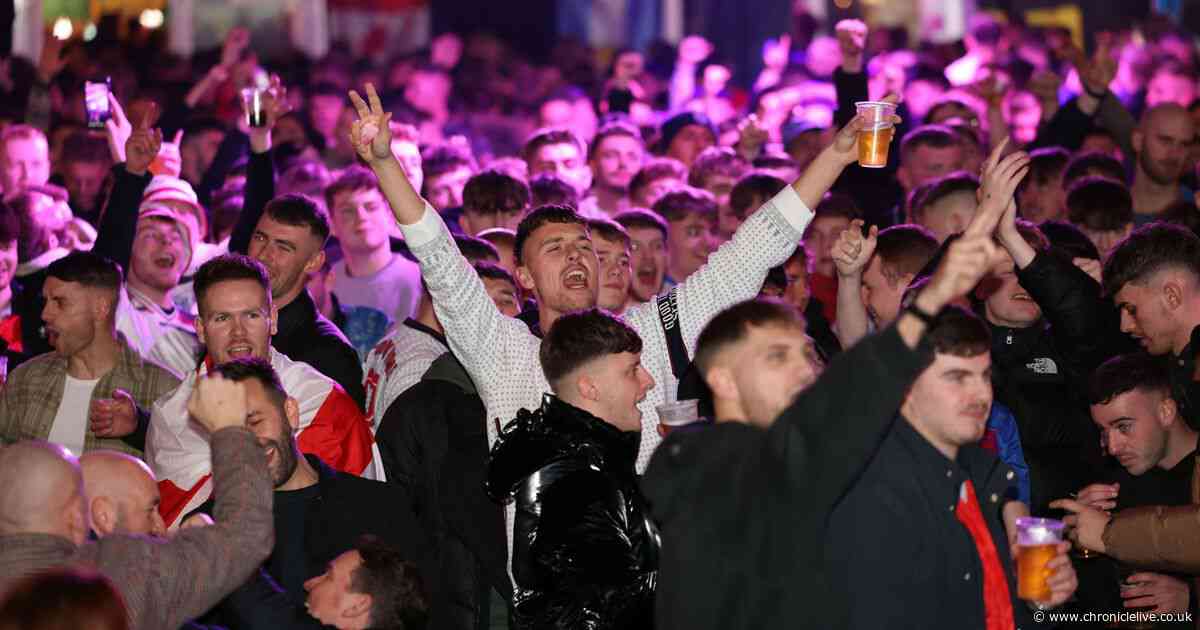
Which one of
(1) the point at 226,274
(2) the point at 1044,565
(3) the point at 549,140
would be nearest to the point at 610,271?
(1) the point at 226,274

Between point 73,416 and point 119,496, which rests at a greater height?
point 119,496

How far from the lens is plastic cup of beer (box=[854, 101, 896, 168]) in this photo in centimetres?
525

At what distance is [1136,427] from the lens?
18.9 feet

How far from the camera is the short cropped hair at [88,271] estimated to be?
659 cm

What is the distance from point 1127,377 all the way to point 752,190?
3.19 metres

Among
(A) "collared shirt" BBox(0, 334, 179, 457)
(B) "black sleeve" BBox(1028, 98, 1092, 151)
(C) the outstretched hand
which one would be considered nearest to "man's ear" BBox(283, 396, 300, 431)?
(C) the outstretched hand

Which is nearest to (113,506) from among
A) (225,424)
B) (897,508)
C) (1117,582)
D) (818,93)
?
(225,424)

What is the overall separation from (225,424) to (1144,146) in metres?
6.78

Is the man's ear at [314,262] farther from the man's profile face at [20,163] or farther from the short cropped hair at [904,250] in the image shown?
the man's profile face at [20,163]

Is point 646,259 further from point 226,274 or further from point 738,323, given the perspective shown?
point 738,323

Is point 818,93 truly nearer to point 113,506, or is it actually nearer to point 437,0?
point 113,506

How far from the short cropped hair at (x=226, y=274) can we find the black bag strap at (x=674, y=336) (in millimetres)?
1628

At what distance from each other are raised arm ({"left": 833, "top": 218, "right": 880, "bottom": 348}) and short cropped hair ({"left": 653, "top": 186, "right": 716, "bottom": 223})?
273 cm

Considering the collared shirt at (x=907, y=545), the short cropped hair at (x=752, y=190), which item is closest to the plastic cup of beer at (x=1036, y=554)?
the collared shirt at (x=907, y=545)
